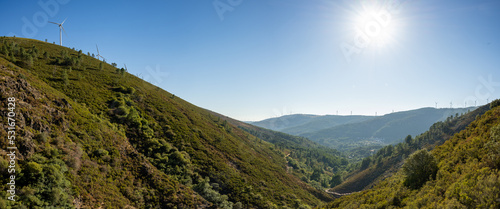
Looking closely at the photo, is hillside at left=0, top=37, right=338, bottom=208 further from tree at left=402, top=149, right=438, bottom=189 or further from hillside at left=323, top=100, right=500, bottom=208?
tree at left=402, top=149, right=438, bottom=189

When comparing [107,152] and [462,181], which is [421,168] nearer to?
[462,181]

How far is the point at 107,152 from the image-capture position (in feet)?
128

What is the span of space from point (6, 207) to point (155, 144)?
37213 mm

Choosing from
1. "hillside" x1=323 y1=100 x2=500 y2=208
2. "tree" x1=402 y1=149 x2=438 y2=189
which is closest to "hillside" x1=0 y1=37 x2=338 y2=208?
"hillside" x1=323 y1=100 x2=500 y2=208

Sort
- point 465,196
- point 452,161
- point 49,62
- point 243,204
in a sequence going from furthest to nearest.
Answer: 1. point 49,62
2. point 243,204
3. point 452,161
4. point 465,196

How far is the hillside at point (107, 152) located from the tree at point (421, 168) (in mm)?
42802

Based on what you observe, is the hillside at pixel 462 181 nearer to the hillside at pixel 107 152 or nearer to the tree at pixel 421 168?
the tree at pixel 421 168

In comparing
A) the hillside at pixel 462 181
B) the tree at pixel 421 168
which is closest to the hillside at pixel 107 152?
the hillside at pixel 462 181

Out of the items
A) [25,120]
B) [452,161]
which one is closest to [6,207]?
[25,120]

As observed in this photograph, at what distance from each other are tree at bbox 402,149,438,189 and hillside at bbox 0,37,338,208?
140 feet

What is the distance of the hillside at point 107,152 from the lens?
26562mm

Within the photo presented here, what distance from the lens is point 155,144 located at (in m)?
56.1

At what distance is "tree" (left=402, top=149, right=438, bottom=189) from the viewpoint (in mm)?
30019

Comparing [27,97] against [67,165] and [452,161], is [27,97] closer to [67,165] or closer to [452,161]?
[67,165]
